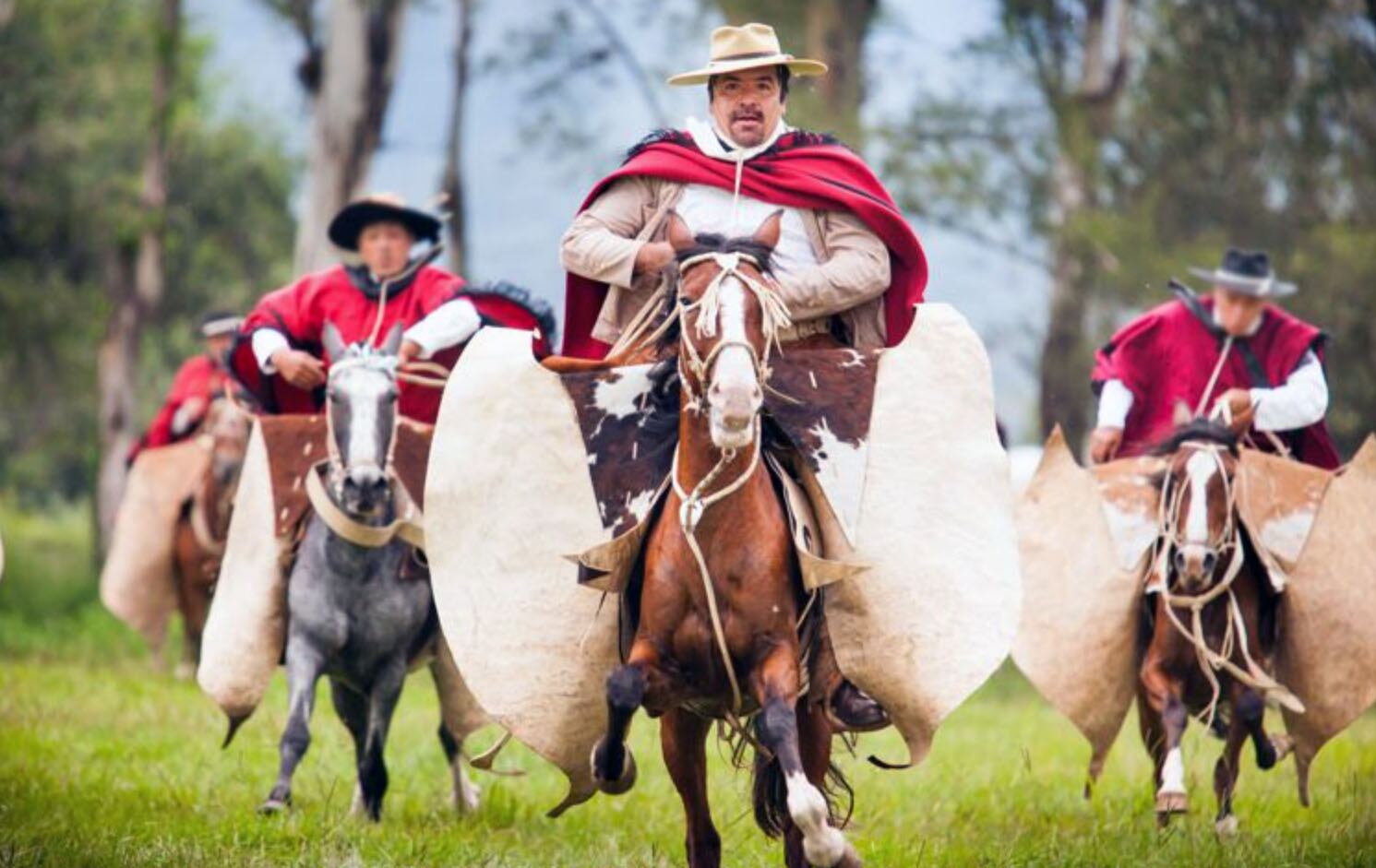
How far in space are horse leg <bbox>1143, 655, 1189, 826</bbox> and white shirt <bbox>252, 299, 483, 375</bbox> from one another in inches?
136

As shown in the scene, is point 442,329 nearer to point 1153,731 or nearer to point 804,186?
point 804,186

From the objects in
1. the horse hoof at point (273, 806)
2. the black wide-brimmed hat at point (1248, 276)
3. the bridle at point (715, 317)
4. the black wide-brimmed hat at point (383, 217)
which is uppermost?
the bridle at point (715, 317)

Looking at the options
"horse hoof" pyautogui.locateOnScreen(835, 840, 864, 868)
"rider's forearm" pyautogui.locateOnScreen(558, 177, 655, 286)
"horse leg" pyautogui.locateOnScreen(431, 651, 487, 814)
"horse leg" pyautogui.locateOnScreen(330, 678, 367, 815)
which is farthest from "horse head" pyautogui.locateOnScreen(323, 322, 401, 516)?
"horse hoof" pyautogui.locateOnScreen(835, 840, 864, 868)

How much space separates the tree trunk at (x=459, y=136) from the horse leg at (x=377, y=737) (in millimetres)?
20079

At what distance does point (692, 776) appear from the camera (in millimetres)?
7379

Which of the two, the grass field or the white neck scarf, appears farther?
the grass field

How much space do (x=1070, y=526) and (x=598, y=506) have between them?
382 cm

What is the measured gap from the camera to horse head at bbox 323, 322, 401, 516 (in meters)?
8.91

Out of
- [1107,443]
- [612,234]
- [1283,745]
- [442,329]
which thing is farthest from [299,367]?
[1283,745]

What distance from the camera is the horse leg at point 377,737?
9.36m

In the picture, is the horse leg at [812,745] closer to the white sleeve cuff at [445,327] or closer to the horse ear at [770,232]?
the horse ear at [770,232]

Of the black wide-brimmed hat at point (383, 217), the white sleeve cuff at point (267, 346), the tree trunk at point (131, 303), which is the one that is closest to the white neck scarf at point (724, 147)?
the white sleeve cuff at point (267, 346)

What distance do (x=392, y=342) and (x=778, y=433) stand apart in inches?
114

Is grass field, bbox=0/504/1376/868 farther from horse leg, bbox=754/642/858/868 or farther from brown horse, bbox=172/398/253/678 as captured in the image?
horse leg, bbox=754/642/858/868
